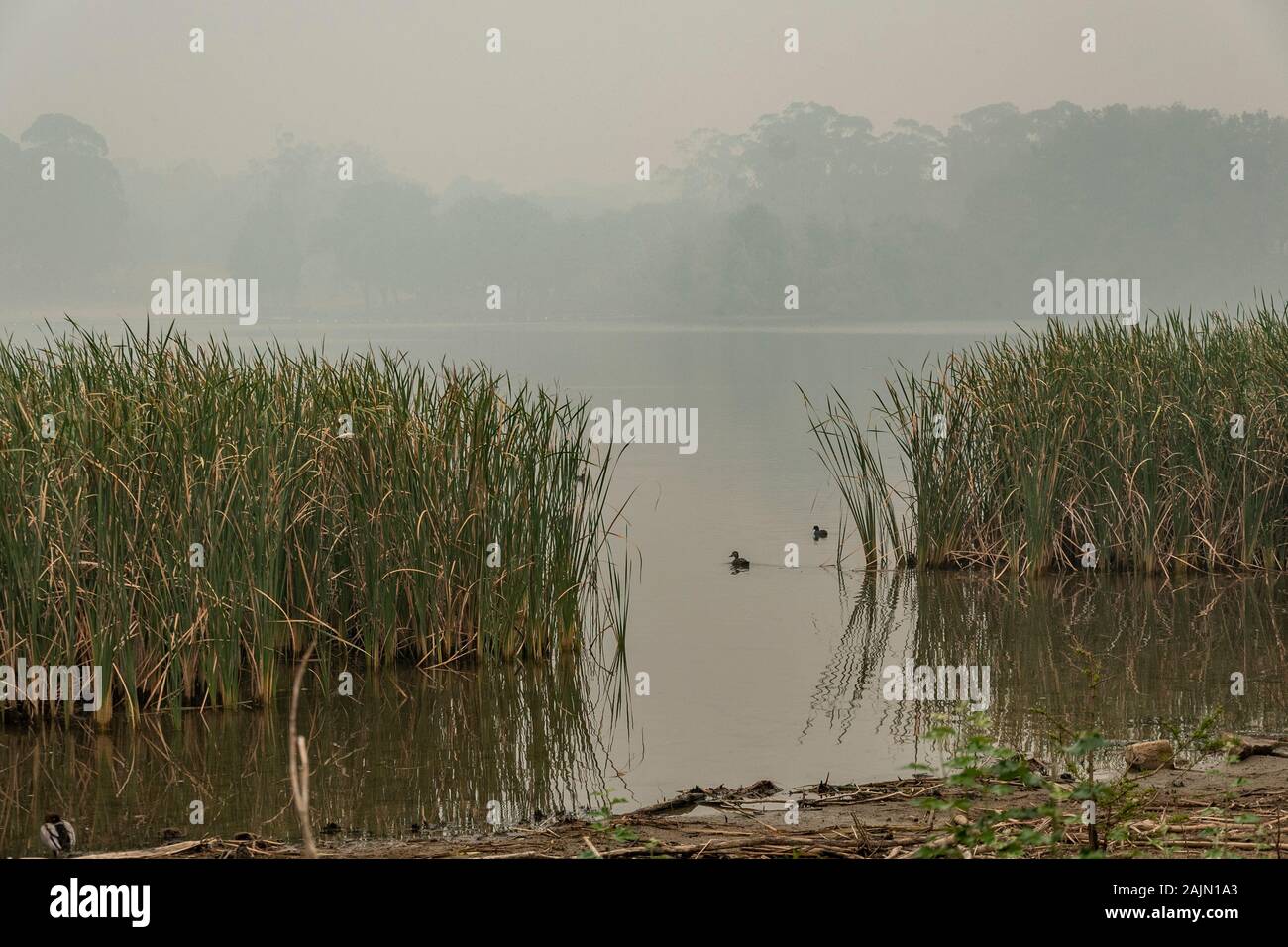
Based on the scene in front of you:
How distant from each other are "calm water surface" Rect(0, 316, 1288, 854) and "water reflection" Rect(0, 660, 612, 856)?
1 centimetres

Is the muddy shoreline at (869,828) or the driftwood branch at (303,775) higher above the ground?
the driftwood branch at (303,775)

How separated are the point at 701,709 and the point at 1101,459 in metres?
3.67

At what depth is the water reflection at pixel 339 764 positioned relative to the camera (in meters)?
4.51

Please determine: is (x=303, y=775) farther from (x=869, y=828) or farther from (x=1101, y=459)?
(x=1101, y=459)

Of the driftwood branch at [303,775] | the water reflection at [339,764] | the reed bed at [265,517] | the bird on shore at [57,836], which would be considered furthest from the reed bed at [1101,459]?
the driftwood branch at [303,775]

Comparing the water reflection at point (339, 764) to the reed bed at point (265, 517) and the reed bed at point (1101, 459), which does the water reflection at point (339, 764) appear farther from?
the reed bed at point (1101, 459)

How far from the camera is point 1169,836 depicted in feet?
11.7

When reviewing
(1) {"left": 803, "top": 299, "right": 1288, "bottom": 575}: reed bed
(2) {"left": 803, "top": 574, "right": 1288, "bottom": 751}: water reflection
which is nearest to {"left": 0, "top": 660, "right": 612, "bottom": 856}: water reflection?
(2) {"left": 803, "top": 574, "right": 1288, "bottom": 751}: water reflection

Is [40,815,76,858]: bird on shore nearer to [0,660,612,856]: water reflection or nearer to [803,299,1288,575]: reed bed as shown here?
[0,660,612,856]: water reflection

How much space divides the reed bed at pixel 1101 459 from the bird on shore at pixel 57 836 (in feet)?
16.9
